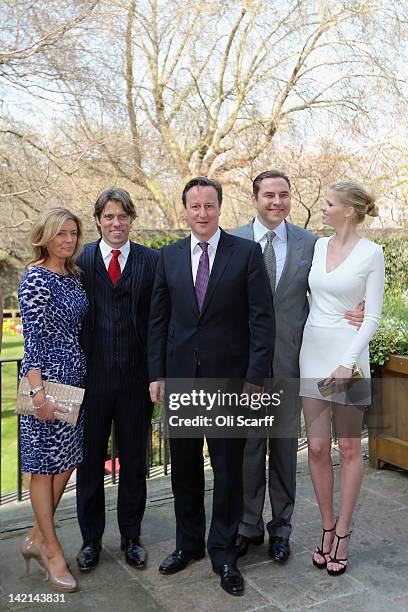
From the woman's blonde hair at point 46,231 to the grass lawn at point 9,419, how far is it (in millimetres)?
9301

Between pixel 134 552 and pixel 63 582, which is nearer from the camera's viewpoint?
pixel 63 582

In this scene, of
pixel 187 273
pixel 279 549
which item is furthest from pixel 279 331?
pixel 279 549

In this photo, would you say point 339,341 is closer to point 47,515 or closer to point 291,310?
point 291,310

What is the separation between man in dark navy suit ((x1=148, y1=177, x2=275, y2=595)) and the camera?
302 cm

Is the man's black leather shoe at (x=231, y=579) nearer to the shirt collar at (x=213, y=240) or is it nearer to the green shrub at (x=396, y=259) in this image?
the shirt collar at (x=213, y=240)

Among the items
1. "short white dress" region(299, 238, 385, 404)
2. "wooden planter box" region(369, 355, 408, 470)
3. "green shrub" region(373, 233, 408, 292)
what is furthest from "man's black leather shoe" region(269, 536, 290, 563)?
"green shrub" region(373, 233, 408, 292)

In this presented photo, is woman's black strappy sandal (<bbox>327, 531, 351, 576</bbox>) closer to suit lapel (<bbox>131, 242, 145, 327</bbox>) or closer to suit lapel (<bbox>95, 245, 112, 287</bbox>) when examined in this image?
suit lapel (<bbox>131, 242, 145, 327</bbox>)

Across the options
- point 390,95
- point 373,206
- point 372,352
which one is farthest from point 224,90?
point 373,206

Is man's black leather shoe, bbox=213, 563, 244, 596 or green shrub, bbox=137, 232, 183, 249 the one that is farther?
green shrub, bbox=137, 232, 183, 249

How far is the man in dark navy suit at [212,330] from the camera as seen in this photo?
3016 millimetres

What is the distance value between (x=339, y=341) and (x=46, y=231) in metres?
1.43

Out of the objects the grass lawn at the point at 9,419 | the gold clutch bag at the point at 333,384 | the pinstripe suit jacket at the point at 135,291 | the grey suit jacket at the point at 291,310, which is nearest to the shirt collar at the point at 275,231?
the grey suit jacket at the point at 291,310

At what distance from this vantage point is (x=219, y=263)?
10.0 ft

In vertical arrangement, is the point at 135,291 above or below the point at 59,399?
above
